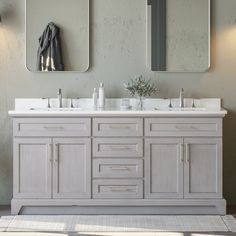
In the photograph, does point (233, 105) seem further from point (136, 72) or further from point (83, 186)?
point (83, 186)

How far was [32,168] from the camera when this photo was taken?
4.64 m

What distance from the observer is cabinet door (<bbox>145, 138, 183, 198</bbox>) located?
4633 mm

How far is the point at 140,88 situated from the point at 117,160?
2.18ft

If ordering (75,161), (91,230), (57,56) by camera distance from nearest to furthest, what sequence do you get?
(91,230)
(75,161)
(57,56)

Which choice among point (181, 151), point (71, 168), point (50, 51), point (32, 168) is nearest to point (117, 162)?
point (71, 168)

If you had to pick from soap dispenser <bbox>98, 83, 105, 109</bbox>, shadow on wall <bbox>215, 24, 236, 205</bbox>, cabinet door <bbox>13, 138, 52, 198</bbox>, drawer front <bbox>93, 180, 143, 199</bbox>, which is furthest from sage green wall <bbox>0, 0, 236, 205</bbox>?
drawer front <bbox>93, 180, 143, 199</bbox>

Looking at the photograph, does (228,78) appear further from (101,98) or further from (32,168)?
(32,168)

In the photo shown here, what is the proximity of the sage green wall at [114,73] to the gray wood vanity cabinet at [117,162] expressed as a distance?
0.48 m

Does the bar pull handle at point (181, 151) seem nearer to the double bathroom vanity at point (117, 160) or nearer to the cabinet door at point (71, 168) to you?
the double bathroom vanity at point (117, 160)

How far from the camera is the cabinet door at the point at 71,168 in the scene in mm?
4629

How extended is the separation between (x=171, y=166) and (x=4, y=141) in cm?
143

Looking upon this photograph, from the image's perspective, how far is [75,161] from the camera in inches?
183

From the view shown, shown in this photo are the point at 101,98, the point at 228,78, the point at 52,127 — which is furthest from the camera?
the point at 228,78

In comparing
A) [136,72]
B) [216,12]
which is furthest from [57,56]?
[216,12]
